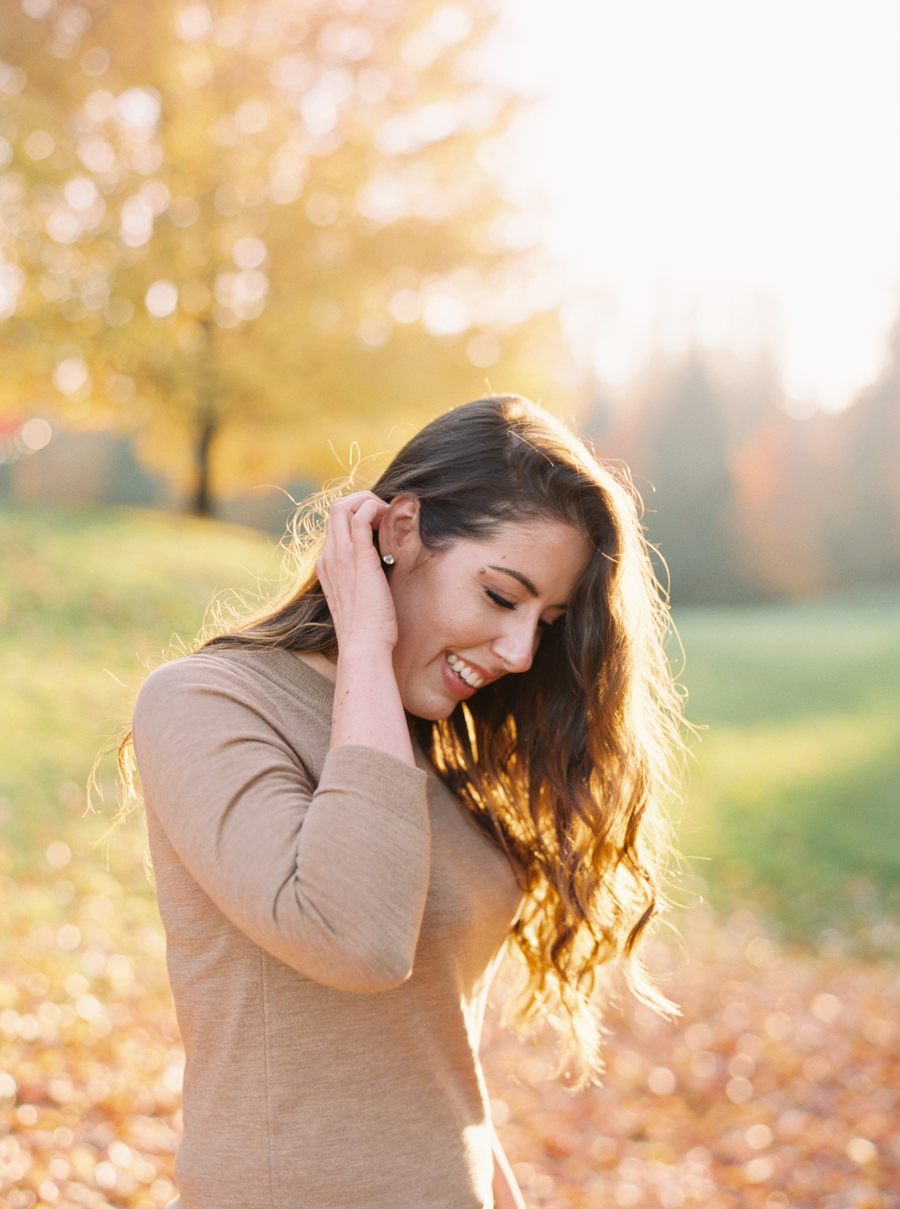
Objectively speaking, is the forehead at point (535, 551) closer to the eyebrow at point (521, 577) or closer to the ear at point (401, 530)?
the eyebrow at point (521, 577)

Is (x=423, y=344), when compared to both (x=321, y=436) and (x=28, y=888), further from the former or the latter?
(x=28, y=888)

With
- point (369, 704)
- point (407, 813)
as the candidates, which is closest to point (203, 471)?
point (369, 704)

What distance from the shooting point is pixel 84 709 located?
861 centimetres

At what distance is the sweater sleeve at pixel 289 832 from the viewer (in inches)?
57.9

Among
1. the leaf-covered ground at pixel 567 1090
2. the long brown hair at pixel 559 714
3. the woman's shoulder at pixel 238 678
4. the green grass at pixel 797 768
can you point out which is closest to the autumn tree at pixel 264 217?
the green grass at pixel 797 768

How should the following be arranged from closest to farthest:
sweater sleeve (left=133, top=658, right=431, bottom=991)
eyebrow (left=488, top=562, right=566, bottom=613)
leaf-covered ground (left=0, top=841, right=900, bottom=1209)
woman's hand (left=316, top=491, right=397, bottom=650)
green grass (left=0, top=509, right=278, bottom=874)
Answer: sweater sleeve (left=133, top=658, right=431, bottom=991) → woman's hand (left=316, top=491, right=397, bottom=650) → eyebrow (left=488, top=562, right=566, bottom=613) → leaf-covered ground (left=0, top=841, right=900, bottom=1209) → green grass (left=0, top=509, right=278, bottom=874)

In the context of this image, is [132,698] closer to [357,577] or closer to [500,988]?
[500,988]

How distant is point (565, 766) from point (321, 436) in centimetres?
1124

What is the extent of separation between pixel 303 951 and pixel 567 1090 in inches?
185

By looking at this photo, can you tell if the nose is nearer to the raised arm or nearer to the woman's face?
the woman's face

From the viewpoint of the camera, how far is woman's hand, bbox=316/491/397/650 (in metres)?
1.84

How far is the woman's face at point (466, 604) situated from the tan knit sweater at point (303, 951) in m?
0.22

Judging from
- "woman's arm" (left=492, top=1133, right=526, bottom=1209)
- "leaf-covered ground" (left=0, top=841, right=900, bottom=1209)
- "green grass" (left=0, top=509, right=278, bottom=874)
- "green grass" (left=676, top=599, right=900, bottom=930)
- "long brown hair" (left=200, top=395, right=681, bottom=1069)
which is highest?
"long brown hair" (left=200, top=395, right=681, bottom=1069)

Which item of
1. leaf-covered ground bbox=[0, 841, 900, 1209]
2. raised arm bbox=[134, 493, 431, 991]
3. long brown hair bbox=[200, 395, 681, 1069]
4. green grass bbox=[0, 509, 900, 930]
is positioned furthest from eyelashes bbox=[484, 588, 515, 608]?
green grass bbox=[0, 509, 900, 930]
